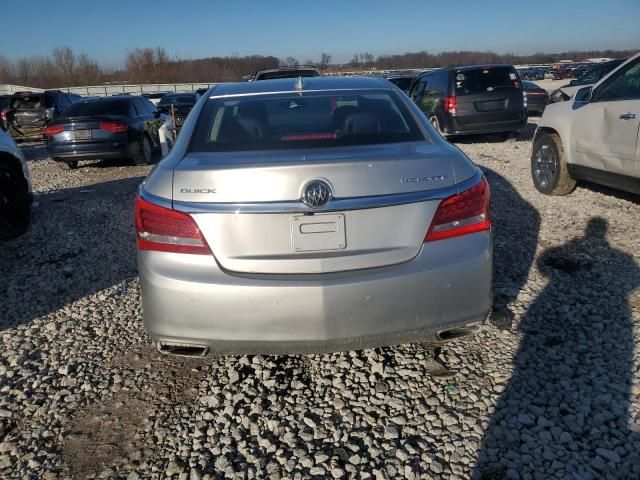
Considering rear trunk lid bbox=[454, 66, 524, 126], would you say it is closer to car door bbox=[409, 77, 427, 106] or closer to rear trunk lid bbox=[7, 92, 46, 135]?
car door bbox=[409, 77, 427, 106]

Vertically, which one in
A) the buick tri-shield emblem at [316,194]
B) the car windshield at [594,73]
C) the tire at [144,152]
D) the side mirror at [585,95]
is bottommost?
the tire at [144,152]

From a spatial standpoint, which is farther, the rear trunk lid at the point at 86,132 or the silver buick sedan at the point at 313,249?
the rear trunk lid at the point at 86,132

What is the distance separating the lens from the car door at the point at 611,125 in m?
5.11

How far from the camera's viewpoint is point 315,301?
223cm

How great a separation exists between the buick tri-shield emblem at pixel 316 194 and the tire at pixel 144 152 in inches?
365

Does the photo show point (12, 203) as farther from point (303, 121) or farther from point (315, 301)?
point (315, 301)

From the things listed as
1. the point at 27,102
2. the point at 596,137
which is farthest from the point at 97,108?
the point at 596,137

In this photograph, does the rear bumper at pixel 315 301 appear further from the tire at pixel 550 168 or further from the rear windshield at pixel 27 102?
the rear windshield at pixel 27 102

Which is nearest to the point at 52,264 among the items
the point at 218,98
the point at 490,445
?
the point at 218,98

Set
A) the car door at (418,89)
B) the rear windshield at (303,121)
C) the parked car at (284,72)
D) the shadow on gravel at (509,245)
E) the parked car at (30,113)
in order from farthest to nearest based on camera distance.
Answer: the parked car at (30,113) → the car door at (418,89) → the parked car at (284,72) → the shadow on gravel at (509,245) → the rear windshield at (303,121)

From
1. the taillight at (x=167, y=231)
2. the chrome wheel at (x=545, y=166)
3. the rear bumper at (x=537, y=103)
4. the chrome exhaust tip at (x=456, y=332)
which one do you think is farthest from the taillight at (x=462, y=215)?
the rear bumper at (x=537, y=103)

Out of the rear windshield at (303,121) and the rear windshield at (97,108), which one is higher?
the rear windshield at (303,121)

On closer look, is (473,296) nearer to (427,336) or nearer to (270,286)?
(427,336)

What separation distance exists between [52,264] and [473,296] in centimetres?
414
